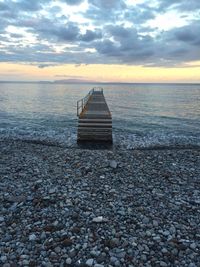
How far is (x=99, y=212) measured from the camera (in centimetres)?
853

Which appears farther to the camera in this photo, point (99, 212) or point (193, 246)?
point (99, 212)

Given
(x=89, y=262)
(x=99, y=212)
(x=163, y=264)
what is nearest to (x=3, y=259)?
(x=89, y=262)

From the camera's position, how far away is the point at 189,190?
A: 34.4ft

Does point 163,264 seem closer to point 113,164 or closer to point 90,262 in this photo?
point 90,262

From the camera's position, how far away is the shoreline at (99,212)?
263 inches

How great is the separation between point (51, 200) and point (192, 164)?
7896mm

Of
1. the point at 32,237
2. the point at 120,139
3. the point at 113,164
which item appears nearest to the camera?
the point at 32,237

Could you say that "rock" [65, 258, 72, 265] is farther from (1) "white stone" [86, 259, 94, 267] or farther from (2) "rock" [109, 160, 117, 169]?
(2) "rock" [109, 160, 117, 169]

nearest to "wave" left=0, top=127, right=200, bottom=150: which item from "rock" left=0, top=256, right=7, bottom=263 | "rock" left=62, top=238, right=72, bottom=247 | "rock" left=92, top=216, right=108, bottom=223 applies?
"rock" left=92, top=216, right=108, bottom=223

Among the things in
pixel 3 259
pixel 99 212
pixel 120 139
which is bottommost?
pixel 120 139

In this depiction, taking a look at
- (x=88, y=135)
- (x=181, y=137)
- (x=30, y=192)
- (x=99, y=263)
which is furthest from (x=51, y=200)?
(x=181, y=137)

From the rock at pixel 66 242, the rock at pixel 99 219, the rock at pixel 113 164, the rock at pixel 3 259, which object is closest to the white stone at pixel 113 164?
the rock at pixel 113 164

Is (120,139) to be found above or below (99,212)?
below

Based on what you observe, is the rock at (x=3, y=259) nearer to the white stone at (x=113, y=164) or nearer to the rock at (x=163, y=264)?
the rock at (x=163, y=264)
